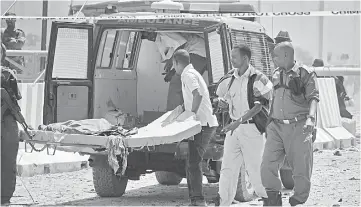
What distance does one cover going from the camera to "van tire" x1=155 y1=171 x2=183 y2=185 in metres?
12.4

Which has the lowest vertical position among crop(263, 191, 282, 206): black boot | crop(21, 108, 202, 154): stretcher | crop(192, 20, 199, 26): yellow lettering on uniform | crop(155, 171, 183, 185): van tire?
crop(155, 171, 183, 185): van tire

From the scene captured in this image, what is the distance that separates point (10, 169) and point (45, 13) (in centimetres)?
1039

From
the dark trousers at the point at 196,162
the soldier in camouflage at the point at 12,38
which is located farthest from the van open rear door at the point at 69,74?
the soldier in camouflage at the point at 12,38

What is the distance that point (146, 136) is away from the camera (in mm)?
9141

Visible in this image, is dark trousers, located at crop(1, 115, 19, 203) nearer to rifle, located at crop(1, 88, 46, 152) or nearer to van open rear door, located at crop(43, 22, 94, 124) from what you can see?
rifle, located at crop(1, 88, 46, 152)

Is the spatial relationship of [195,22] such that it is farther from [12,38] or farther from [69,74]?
[12,38]

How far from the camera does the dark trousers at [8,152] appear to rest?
30.9 ft

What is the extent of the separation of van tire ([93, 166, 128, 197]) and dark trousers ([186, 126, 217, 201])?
67.8 inches

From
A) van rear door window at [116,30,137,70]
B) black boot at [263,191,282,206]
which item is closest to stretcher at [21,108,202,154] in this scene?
black boot at [263,191,282,206]

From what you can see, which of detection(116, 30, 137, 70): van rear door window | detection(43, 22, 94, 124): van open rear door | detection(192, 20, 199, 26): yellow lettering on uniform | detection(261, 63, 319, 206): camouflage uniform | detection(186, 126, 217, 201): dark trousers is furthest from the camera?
detection(116, 30, 137, 70): van rear door window

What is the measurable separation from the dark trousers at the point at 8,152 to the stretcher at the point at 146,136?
0.15 meters

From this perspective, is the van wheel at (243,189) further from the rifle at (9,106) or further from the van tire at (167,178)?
the rifle at (9,106)

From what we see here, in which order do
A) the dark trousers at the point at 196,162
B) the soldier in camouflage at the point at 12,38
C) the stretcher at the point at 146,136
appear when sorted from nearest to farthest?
the stretcher at the point at 146,136 < the dark trousers at the point at 196,162 < the soldier in camouflage at the point at 12,38

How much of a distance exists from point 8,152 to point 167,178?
3500 mm
